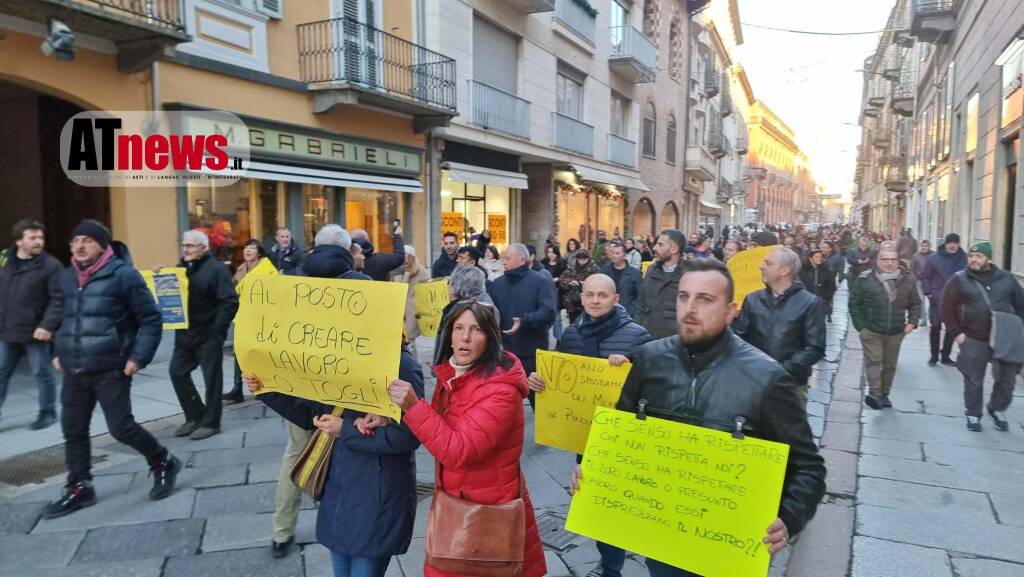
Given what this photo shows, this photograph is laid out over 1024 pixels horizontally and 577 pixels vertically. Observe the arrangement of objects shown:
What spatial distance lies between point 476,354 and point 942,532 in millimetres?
3421

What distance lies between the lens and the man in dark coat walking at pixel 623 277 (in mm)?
7406

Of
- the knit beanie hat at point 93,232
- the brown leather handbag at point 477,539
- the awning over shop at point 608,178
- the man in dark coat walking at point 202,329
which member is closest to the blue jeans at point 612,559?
the brown leather handbag at point 477,539

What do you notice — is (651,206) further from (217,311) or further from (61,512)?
(61,512)

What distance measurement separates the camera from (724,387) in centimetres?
211

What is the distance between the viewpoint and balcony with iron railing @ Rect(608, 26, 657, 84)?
21797 millimetres

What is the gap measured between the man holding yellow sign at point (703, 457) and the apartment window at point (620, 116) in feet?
70.4

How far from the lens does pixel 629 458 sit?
225cm

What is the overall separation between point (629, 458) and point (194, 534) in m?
2.97

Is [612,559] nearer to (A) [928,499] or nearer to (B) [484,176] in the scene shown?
(A) [928,499]

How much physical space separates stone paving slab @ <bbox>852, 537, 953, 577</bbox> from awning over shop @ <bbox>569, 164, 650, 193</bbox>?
1601 cm

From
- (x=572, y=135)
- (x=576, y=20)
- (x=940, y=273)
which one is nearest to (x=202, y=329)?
(x=940, y=273)

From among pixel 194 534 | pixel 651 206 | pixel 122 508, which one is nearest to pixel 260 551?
pixel 194 534

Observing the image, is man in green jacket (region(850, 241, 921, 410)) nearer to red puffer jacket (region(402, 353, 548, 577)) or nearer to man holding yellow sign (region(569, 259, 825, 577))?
man holding yellow sign (region(569, 259, 825, 577))

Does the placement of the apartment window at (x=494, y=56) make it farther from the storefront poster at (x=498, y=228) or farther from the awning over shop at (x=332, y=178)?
the awning over shop at (x=332, y=178)
